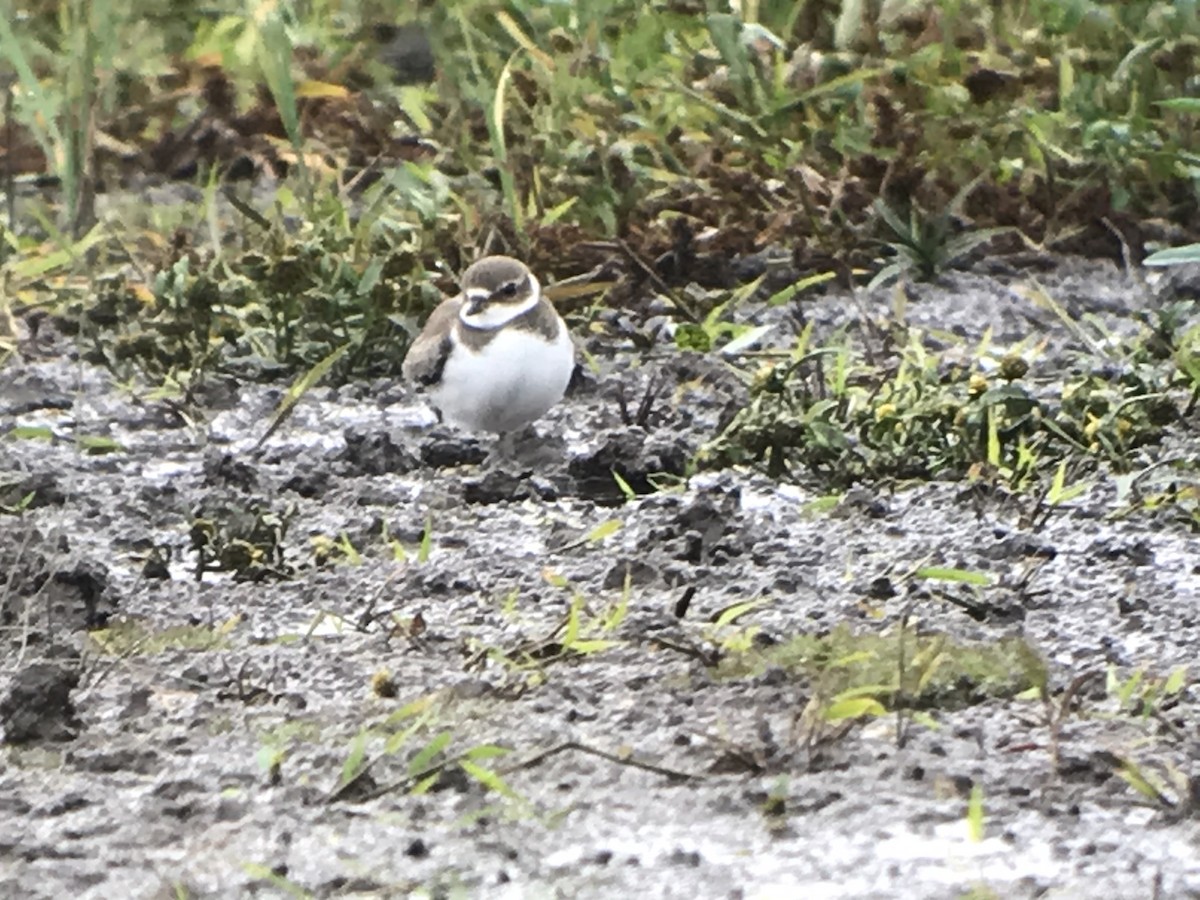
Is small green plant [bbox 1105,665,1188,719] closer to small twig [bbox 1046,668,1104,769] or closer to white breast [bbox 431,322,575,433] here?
small twig [bbox 1046,668,1104,769]

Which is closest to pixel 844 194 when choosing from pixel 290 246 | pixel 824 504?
pixel 290 246

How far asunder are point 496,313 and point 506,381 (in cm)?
40

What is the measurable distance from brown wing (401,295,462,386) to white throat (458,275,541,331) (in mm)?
83

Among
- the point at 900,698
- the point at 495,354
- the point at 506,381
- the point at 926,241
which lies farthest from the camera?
the point at 926,241

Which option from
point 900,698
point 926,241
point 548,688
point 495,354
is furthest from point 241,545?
point 926,241

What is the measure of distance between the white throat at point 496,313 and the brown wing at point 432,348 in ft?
0.27

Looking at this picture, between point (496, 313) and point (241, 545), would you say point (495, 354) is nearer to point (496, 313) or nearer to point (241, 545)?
point (496, 313)

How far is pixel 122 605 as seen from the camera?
16.1 ft

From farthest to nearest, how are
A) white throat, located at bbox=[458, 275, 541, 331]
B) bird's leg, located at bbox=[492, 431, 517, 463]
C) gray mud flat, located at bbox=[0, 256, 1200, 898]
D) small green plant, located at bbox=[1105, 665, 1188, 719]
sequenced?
white throat, located at bbox=[458, 275, 541, 331]
bird's leg, located at bbox=[492, 431, 517, 463]
small green plant, located at bbox=[1105, 665, 1188, 719]
gray mud flat, located at bbox=[0, 256, 1200, 898]

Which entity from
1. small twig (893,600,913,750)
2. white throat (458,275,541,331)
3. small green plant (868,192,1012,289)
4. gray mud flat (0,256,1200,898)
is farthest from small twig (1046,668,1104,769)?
small green plant (868,192,1012,289)

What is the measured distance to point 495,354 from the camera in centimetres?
635

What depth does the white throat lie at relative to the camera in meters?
6.52

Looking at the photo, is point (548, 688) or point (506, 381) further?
point (506, 381)

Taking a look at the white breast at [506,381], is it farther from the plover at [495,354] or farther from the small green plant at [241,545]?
the small green plant at [241,545]
